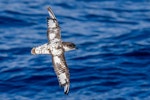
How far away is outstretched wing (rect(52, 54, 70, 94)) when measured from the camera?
11680mm

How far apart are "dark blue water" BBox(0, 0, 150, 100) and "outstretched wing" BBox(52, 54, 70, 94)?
3.70 meters

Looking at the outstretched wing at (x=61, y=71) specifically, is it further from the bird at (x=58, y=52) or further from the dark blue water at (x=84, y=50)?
the dark blue water at (x=84, y=50)

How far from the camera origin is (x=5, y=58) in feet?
57.9

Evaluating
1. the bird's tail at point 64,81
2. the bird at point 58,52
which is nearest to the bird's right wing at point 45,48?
the bird at point 58,52

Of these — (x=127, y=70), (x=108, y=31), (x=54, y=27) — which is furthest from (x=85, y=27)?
(x=54, y=27)

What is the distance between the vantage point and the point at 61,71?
11.8 metres

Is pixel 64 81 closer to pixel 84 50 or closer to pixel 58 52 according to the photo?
pixel 58 52

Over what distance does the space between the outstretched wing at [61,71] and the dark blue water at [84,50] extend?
3704 mm

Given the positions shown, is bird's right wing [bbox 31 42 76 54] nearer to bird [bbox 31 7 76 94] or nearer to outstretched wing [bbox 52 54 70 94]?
bird [bbox 31 7 76 94]

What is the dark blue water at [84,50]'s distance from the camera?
16016 mm

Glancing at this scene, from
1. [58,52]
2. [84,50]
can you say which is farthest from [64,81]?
[84,50]

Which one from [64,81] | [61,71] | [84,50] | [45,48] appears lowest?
[64,81]

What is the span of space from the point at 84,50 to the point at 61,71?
657 centimetres

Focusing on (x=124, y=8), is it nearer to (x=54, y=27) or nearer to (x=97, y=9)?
(x=97, y=9)
